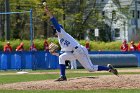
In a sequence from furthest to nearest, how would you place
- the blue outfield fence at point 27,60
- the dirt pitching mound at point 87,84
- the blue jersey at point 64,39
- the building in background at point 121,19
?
the building in background at point 121,19 → the blue outfield fence at point 27,60 → the blue jersey at point 64,39 → the dirt pitching mound at point 87,84

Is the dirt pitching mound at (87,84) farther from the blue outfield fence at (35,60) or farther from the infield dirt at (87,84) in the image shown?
the blue outfield fence at (35,60)

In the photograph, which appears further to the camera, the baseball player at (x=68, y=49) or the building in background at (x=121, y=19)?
the building in background at (x=121, y=19)

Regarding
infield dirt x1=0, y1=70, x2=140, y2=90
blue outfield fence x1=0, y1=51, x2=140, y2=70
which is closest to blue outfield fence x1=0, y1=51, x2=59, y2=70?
blue outfield fence x1=0, y1=51, x2=140, y2=70

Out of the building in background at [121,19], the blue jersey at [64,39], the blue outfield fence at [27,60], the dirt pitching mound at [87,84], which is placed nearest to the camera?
the dirt pitching mound at [87,84]

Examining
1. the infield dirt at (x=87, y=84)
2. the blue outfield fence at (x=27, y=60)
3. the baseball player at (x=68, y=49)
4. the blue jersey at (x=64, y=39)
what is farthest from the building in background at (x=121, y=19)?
the infield dirt at (x=87, y=84)

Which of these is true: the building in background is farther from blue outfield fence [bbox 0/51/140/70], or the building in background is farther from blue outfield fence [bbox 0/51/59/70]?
blue outfield fence [bbox 0/51/59/70]

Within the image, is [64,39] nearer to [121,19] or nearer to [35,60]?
[35,60]

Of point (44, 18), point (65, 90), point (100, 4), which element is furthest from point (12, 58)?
point (100, 4)

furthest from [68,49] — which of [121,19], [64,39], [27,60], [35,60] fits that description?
[121,19]

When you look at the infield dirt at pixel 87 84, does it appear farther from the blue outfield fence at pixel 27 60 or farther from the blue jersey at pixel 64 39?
the blue outfield fence at pixel 27 60

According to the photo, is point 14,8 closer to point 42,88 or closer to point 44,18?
point 44,18

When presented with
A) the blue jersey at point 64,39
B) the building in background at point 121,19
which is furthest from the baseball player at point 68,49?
the building in background at point 121,19

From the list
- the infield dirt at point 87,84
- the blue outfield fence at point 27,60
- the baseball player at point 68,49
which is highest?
the baseball player at point 68,49

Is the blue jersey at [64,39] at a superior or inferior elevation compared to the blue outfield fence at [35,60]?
superior
